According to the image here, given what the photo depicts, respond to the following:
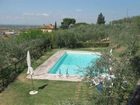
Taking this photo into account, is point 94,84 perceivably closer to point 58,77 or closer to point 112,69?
point 112,69

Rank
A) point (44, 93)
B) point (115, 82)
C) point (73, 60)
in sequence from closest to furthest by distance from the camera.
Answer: point (115, 82), point (44, 93), point (73, 60)

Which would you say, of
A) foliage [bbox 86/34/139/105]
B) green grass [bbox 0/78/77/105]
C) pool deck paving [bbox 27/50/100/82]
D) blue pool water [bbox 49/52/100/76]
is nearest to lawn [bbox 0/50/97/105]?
green grass [bbox 0/78/77/105]

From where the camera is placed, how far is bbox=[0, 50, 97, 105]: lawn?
11.7 m

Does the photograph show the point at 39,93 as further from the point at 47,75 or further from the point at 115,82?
the point at 115,82

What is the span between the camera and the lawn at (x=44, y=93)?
11.7 m

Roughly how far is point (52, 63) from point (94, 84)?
1328cm

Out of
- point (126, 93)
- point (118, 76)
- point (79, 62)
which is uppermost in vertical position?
point (118, 76)

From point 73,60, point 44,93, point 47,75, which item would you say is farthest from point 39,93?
point 73,60

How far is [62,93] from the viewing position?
12750mm

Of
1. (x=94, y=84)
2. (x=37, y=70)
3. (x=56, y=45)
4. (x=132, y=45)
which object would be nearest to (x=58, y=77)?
(x=37, y=70)

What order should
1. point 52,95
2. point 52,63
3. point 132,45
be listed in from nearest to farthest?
point 52,95 < point 132,45 < point 52,63

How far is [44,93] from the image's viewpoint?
1285 centimetres

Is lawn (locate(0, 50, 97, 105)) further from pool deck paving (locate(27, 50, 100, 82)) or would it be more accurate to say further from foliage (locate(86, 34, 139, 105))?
foliage (locate(86, 34, 139, 105))

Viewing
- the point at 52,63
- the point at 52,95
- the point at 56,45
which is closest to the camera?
the point at 52,95
